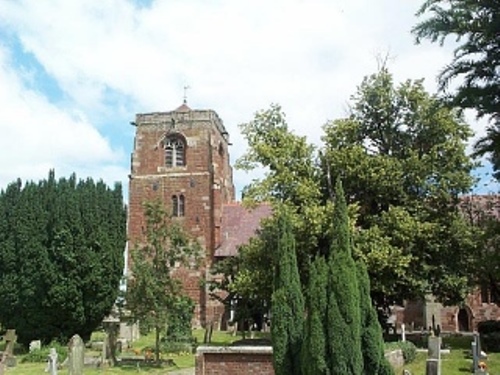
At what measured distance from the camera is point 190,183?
44.7 metres

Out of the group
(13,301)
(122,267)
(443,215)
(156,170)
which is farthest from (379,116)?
(156,170)

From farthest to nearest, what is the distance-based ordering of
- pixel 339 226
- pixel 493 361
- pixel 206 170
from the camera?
pixel 206 170 < pixel 493 361 < pixel 339 226

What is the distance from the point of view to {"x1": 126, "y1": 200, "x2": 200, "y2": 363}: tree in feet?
80.0

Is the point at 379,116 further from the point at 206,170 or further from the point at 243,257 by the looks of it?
the point at 206,170

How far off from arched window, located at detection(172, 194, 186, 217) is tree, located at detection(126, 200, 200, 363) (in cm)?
1766

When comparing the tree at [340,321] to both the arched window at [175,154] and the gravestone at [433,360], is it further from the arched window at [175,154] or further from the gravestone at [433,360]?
the arched window at [175,154]

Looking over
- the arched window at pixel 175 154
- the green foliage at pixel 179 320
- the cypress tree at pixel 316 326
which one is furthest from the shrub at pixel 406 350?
the arched window at pixel 175 154

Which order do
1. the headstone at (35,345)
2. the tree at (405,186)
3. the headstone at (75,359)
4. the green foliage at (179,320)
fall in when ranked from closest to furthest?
the headstone at (75,359) < the tree at (405,186) < the green foliage at (179,320) < the headstone at (35,345)

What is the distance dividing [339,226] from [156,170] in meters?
35.2

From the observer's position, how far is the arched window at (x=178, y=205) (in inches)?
1761

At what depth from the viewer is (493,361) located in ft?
68.4

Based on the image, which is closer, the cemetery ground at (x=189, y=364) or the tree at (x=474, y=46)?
the tree at (x=474, y=46)

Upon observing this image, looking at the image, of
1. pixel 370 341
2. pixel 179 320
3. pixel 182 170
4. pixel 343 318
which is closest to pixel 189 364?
pixel 179 320

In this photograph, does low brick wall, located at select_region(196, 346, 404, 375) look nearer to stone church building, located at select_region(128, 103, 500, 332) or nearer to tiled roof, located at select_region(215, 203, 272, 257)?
stone church building, located at select_region(128, 103, 500, 332)
